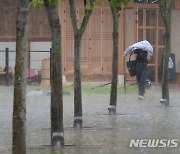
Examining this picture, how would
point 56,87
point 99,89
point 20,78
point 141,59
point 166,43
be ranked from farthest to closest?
point 99,89
point 141,59
point 166,43
point 56,87
point 20,78

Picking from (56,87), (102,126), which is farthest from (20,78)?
(102,126)

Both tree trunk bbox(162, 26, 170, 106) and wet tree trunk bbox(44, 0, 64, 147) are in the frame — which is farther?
tree trunk bbox(162, 26, 170, 106)

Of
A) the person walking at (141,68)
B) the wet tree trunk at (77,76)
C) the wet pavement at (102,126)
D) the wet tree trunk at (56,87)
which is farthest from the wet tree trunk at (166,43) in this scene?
the wet tree trunk at (56,87)

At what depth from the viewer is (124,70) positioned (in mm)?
22688

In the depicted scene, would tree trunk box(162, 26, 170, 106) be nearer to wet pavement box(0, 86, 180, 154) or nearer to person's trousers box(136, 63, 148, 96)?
wet pavement box(0, 86, 180, 154)

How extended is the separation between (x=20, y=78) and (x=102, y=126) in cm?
520

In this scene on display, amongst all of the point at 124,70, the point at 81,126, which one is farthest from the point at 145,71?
the point at 81,126

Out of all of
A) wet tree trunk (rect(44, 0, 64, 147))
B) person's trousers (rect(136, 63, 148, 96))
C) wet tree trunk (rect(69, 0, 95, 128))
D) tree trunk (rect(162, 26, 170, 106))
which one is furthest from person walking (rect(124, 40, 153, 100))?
wet tree trunk (rect(44, 0, 64, 147))

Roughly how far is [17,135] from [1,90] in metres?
13.8

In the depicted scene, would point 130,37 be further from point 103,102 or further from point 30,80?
point 103,102

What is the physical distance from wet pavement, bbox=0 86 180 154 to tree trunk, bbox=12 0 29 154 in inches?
81.6

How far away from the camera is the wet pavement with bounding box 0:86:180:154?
32.4 feet

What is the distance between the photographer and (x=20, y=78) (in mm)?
7379

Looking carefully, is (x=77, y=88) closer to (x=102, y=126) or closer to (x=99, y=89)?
(x=102, y=126)
